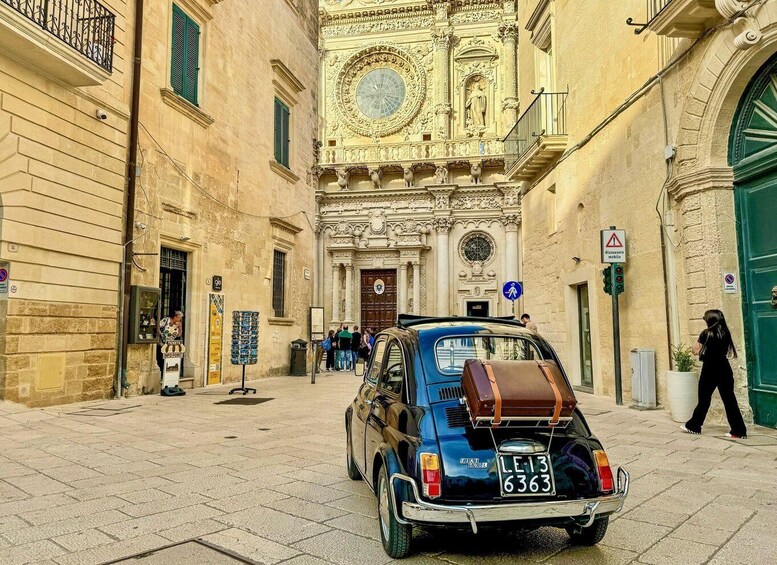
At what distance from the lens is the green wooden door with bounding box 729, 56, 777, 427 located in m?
Answer: 7.68

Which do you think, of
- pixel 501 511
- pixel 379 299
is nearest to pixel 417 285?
pixel 379 299

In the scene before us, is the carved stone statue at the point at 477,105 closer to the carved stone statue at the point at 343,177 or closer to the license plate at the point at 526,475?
the carved stone statue at the point at 343,177

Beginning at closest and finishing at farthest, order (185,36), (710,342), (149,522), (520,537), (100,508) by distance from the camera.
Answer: (520,537), (149,522), (100,508), (710,342), (185,36)

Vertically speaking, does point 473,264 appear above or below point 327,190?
below

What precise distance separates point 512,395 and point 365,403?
5.82 feet

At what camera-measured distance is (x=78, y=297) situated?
32.1 ft

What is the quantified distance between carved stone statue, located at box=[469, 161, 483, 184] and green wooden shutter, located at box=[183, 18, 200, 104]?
67.1ft

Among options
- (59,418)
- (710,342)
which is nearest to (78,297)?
(59,418)

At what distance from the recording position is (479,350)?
4223 mm

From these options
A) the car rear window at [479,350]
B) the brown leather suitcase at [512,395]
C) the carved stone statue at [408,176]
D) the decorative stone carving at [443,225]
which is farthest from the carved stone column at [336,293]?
the brown leather suitcase at [512,395]

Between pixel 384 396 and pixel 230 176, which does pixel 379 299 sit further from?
pixel 384 396

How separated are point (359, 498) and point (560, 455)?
1.96m

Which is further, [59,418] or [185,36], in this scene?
[185,36]

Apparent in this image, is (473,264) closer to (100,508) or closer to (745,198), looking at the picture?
(745,198)
